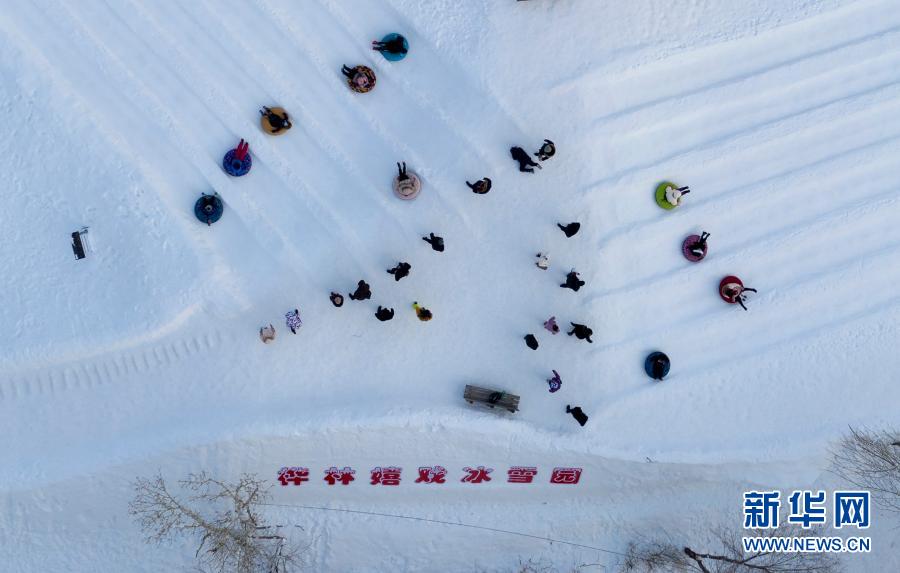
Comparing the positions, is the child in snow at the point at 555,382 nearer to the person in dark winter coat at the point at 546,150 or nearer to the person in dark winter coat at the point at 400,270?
the person in dark winter coat at the point at 400,270

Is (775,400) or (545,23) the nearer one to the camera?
(545,23)

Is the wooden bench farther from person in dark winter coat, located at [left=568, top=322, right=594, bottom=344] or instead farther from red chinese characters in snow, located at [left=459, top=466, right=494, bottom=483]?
person in dark winter coat, located at [left=568, top=322, right=594, bottom=344]

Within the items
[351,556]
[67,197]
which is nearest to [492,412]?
[351,556]

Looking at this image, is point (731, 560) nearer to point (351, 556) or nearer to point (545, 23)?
point (351, 556)

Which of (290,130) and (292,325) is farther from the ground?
(290,130)

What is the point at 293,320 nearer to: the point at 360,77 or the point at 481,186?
the point at 481,186

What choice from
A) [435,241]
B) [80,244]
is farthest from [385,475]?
[80,244]

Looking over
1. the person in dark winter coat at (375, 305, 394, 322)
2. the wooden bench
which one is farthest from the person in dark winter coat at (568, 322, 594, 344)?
the person in dark winter coat at (375, 305, 394, 322)
